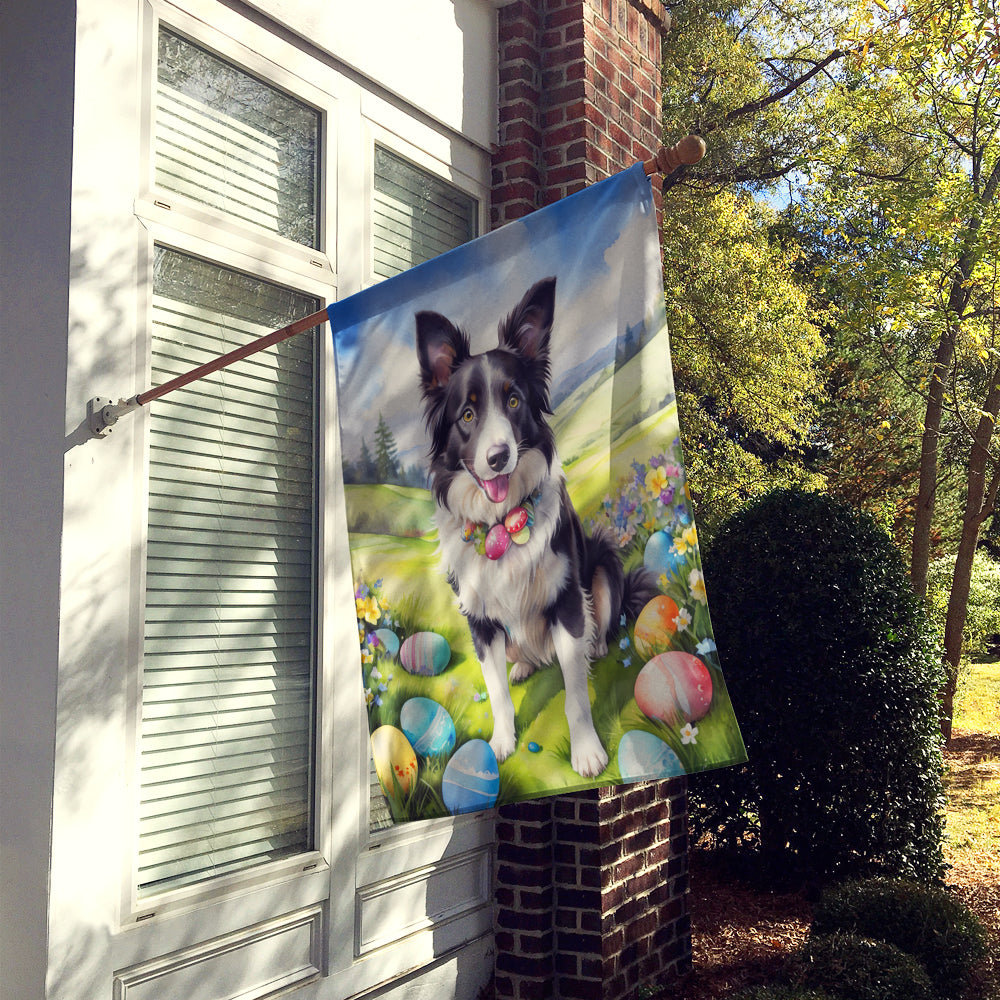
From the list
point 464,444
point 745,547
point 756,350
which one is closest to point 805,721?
point 745,547

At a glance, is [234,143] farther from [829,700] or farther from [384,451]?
[829,700]

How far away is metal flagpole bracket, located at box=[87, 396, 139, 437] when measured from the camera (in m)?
2.79

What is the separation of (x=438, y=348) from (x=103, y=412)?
1.00m

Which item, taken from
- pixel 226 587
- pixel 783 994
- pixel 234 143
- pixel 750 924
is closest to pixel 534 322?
pixel 226 587

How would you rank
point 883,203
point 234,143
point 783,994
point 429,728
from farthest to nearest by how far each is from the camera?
1. point 883,203
2. point 783,994
3. point 234,143
4. point 429,728

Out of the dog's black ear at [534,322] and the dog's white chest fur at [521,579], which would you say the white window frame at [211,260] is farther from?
the dog's black ear at [534,322]

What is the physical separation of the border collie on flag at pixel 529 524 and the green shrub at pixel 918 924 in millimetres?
2696

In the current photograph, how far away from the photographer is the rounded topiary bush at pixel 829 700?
5719 mm

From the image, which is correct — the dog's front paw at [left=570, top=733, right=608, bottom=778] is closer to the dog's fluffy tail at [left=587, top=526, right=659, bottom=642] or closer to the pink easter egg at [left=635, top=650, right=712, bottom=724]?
the pink easter egg at [left=635, top=650, right=712, bottom=724]

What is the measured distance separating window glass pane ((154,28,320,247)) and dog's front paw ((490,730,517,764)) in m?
1.99

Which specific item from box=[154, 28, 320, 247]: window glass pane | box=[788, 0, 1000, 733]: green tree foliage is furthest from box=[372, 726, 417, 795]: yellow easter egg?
box=[788, 0, 1000, 733]: green tree foliage

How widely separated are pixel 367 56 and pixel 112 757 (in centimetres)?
274

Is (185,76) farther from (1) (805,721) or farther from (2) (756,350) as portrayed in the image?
(2) (756,350)

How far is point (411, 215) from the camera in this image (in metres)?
4.19
